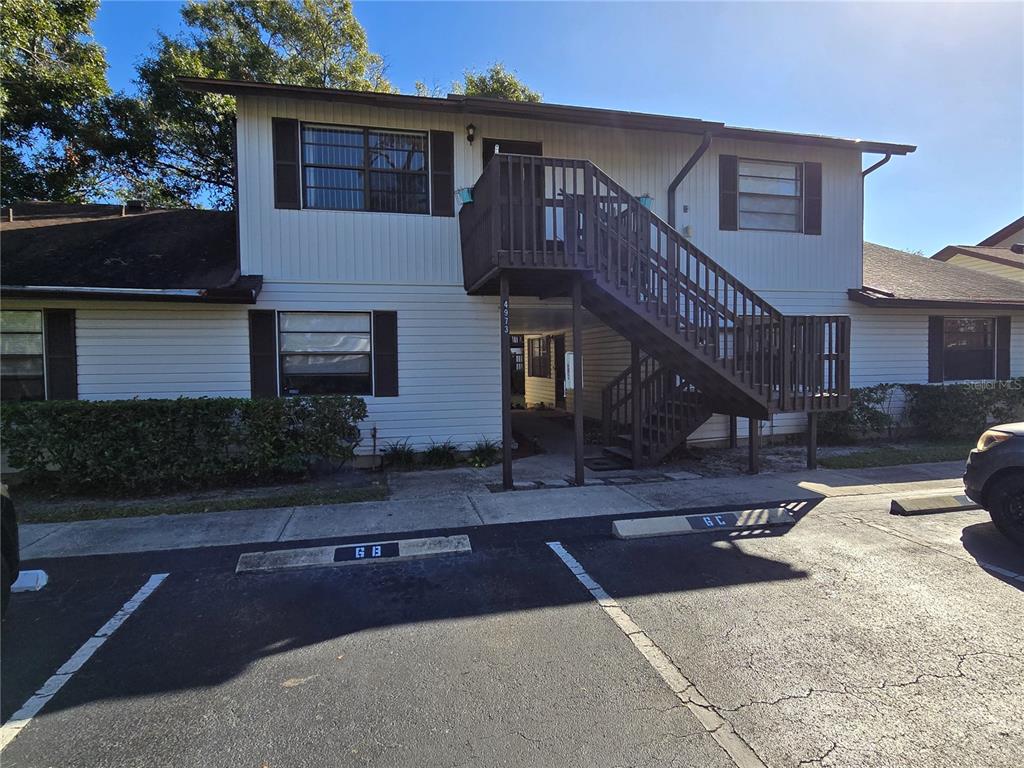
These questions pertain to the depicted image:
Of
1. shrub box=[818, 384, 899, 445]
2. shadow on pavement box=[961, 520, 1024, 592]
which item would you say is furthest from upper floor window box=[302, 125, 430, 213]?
shrub box=[818, 384, 899, 445]

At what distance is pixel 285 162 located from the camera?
26.0 ft

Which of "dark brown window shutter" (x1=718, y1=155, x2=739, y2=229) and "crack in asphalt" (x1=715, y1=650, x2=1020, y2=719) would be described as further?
"dark brown window shutter" (x1=718, y1=155, x2=739, y2=229)

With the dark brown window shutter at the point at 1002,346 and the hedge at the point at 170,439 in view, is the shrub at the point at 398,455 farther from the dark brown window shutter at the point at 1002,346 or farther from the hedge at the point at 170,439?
the dark brown window shutter at the point at 1002,346

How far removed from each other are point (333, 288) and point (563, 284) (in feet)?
11.8

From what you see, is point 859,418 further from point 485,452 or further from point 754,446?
point 485,452

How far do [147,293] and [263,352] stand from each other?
5.34ft

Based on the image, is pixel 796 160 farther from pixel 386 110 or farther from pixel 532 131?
pixel 386 110

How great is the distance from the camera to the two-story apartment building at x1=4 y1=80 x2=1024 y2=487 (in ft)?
22.4

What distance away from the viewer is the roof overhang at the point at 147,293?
6766mm

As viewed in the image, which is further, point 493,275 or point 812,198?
Answer: point 812,198

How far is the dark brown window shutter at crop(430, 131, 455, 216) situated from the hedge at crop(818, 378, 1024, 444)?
780cm

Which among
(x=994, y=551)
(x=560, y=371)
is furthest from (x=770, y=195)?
(x=994, y=551)

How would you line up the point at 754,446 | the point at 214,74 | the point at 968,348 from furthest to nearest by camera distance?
1. the point at 214,74
2. the point at 968,348
3. the point at 754,446

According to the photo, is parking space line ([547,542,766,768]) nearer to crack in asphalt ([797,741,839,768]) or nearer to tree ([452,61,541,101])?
crack in asphalt ([797,741,839,768])
